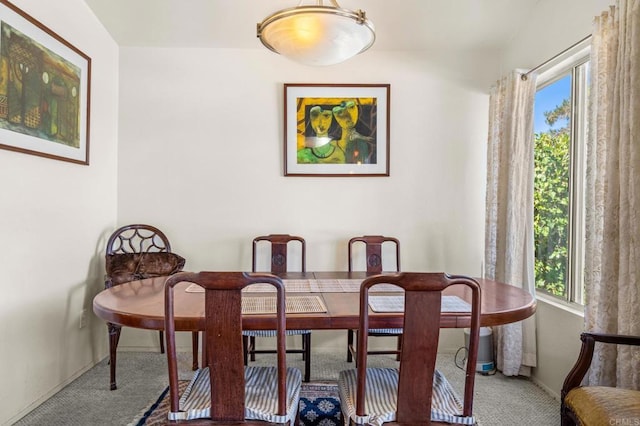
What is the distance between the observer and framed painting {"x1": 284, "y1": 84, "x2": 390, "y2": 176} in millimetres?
3020

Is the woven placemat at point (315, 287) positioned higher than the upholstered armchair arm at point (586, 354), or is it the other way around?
the woven placemat at point (315, 287)

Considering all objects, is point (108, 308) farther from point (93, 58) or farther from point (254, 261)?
point (93, 58)

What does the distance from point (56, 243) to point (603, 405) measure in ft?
9.54

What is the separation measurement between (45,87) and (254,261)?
67.5 inches

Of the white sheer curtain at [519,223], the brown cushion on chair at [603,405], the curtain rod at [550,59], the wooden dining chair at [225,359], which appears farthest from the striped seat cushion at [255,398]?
the curtain rod at [550,59]

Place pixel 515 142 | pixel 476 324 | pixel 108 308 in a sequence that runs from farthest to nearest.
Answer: pixel 515 142 < pixel 108 308 < pixel 476 324

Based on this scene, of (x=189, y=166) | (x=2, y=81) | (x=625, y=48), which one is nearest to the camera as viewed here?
(x=625, y=48)

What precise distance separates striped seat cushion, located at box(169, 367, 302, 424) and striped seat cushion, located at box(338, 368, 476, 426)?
21 centimetres

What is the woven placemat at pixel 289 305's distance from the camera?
1525 mm

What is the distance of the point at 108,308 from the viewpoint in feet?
4.96

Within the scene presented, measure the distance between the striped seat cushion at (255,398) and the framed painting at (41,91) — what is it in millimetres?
1622

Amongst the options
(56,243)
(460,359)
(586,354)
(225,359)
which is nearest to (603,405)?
(586,354)

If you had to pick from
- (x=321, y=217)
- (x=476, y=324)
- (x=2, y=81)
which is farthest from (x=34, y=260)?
(x=476, y=324)

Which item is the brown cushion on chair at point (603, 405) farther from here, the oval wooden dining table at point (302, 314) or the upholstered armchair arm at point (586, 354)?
the oval wooden dining table at point (302, 314)
